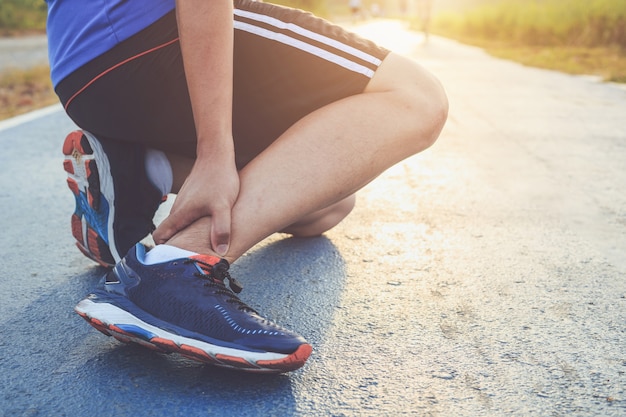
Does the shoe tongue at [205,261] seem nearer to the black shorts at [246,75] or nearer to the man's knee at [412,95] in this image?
the black shorts at [246,75]

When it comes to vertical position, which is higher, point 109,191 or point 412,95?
point 412,95

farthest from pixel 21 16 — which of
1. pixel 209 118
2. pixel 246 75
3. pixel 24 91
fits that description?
pixel 209 118

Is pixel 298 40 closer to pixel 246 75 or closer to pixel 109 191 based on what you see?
pixel 246 75

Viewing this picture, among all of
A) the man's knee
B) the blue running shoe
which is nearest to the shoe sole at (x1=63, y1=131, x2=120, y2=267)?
the blue running shoe

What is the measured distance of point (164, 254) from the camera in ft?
3.90

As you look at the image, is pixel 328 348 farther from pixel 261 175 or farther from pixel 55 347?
pixel 55 347

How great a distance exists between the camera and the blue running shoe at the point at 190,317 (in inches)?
40.2

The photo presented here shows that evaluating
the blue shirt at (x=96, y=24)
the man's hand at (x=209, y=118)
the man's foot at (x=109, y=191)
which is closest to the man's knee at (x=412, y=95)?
the man's hand at (x=209, y=118)

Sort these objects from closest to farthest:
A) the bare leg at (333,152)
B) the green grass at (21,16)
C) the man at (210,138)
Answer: the man at (210,138) < the bare leg at (333,152) < the green grass at (21,16)

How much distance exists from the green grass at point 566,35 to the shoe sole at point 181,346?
5.88 metres

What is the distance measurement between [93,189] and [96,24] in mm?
396

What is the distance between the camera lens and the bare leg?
1246 mm

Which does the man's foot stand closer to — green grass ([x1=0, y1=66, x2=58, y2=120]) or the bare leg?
the bare leg

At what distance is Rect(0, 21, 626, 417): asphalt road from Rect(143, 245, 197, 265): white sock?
0.57 ft
